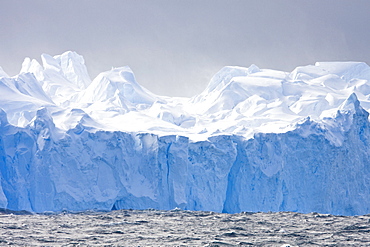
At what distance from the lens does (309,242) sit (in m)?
11.7

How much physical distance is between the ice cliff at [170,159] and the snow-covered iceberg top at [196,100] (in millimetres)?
133

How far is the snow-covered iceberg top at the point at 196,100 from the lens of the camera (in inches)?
1088

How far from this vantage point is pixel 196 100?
42.9m

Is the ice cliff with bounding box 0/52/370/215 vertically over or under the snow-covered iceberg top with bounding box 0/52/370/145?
under

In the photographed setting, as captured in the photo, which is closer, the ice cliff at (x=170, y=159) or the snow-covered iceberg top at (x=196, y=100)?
the ice cliff at (x=170, y=159)

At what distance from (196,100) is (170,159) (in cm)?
1764

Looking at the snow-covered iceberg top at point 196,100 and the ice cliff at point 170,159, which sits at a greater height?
the snow-covered iceberg top at point 196,100

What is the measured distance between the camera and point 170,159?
25688 mm

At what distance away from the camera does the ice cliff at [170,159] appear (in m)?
23.6

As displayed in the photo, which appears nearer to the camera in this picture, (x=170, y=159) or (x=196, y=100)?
(x=170, y=159)

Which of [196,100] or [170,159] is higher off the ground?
[196,100]

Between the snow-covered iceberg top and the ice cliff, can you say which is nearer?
the ice cliff

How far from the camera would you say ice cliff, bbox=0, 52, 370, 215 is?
77.5 ft

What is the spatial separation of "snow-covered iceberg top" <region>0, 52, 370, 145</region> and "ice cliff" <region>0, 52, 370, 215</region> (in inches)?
5.2
